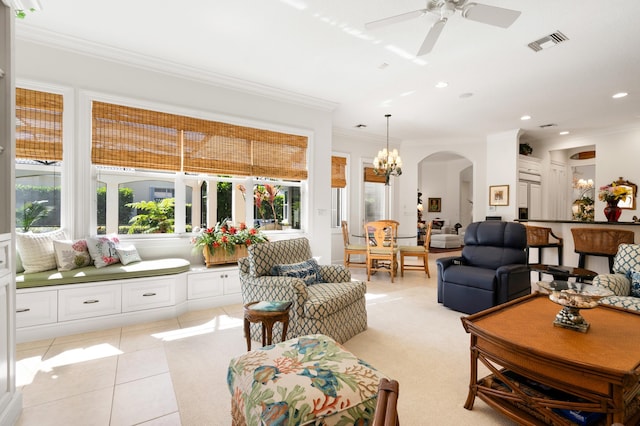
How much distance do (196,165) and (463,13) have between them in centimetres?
330

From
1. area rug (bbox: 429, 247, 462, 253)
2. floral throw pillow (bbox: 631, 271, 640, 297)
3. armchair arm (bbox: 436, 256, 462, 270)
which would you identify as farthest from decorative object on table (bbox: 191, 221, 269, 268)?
area rug (bbox: 429, 247, 462, 253)

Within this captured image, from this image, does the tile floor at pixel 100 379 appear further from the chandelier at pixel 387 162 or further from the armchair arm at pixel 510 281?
the chandelier at pixel 387 162

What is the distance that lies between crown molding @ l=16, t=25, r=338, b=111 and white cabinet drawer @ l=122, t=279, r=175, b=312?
2487 millimetres

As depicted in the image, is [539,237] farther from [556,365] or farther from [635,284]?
[556,365]

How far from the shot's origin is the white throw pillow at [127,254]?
10.9ft

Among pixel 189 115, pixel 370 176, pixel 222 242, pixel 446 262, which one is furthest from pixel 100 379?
pixel 370 176

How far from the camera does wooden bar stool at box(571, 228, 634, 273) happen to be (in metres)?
3.93

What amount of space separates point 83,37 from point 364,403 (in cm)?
410

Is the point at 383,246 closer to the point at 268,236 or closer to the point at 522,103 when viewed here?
the point at 268,236

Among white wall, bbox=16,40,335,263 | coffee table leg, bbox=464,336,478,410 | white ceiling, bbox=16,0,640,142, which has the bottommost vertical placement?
coffee table leg, bbox=464,336,478,410

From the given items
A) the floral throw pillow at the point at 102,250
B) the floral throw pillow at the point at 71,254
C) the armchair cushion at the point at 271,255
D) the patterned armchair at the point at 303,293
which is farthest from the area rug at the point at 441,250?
the floral throw pillow at the point at 71,254

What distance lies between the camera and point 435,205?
1218 cm

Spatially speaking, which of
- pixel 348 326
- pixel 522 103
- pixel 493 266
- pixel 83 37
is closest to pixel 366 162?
pixel 522 103

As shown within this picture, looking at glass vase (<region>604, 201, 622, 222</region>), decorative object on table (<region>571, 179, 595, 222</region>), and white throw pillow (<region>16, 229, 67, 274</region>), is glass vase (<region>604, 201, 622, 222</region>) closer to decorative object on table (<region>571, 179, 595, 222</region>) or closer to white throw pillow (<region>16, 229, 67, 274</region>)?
decorative object on table (<region>571, 179, 595, 222</region>)
